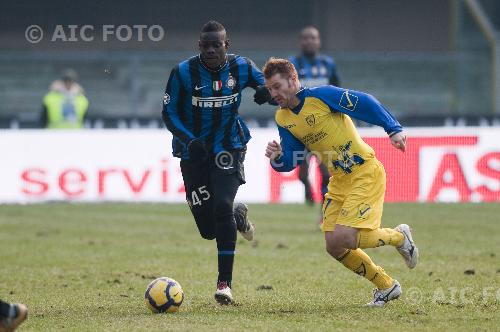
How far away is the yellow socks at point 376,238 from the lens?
24.9 feet

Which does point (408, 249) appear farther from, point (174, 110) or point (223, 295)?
point (174, 110)

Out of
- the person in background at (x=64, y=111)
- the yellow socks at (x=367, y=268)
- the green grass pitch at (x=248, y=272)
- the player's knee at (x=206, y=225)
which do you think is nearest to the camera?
the green grass pitch at (x=248, y=272)

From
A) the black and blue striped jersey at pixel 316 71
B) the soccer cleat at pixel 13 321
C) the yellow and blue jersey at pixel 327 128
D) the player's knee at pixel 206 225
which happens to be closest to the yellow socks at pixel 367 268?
the yellow and blue jersey at pixel 327 128

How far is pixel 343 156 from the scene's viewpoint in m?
7.75

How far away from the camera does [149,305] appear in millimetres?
7637

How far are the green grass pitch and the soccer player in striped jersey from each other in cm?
67

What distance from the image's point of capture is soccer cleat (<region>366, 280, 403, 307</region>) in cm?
777

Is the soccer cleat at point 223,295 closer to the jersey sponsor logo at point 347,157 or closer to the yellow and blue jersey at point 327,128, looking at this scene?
the yellow and blue jersey at point 327,128

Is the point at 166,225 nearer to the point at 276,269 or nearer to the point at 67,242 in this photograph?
the point at 67,242

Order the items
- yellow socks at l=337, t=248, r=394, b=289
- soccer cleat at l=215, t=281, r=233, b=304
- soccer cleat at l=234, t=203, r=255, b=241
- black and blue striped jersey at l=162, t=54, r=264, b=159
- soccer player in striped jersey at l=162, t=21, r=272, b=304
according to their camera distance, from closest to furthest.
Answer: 1. yellow socks at l=337, t=248, r=394, b=289
2. soccer cleat at l=215, t=281, r=233, b=304
3. soccer player in striped jersey at l=162, t=21, r=272, b=304
4. black and blue striped jersey at l=162, t=54, r=264, b=159
5. soccer cleat at l=234, t=203, r=255, b=241

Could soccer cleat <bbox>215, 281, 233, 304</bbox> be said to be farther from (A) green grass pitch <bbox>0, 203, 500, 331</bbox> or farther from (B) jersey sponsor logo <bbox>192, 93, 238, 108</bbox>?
(B) jersey sponsor logo <bbox>192, 93, 238, 108</bbox>

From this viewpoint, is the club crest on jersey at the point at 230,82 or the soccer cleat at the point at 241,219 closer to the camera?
the club crest on jersey at the point at 230,82

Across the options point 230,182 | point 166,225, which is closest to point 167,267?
point 230,182

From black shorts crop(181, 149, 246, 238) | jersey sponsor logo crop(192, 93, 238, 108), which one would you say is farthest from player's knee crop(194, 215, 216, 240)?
jersey sponsor logo crop(192, 93, 238, 108)
